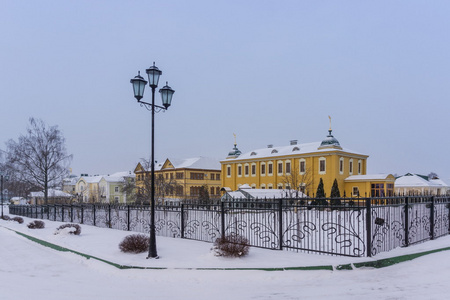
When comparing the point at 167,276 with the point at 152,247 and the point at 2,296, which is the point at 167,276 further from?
the point at 2,296

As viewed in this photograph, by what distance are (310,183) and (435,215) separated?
1293 inches

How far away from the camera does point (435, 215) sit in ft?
34.3

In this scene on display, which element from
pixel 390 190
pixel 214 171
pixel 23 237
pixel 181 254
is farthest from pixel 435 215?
pixel 214 171

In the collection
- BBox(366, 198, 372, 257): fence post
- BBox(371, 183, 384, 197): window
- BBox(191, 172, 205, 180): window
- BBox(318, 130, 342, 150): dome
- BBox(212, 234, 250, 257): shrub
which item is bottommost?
BBox(371, 183, 384, 197): window

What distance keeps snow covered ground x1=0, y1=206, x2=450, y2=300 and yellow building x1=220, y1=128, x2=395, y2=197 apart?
31.8 metres

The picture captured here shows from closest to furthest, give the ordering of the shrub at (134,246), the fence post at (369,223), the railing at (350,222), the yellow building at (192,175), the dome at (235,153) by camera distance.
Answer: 1. the fence post at (369,223)
2. the railing at (350,222)
3. the shrub at (134,246)
4. the dome at (235,153)
5. the yellow building at (192,175)

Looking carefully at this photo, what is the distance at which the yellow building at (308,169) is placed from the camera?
4153 cm

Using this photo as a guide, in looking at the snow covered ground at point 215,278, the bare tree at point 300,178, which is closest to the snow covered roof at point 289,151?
the bare tree at point 300,178

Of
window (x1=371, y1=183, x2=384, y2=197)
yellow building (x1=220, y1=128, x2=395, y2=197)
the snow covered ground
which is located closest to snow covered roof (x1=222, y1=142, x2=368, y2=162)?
yellow building (x1=220, y1=128, x2=395, y2=197)

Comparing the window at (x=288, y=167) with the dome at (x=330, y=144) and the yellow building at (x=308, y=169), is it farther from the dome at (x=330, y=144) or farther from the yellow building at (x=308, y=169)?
the dome at (x=330, y=144)

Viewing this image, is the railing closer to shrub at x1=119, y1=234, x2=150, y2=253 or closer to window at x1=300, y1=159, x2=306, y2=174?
shrub at x1=119, y1=234, x2=150, y2=253

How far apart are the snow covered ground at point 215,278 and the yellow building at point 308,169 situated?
31.8m

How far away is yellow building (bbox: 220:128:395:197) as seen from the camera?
4153cm

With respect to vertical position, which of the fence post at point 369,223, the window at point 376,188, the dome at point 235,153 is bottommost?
the window at point 376,188
